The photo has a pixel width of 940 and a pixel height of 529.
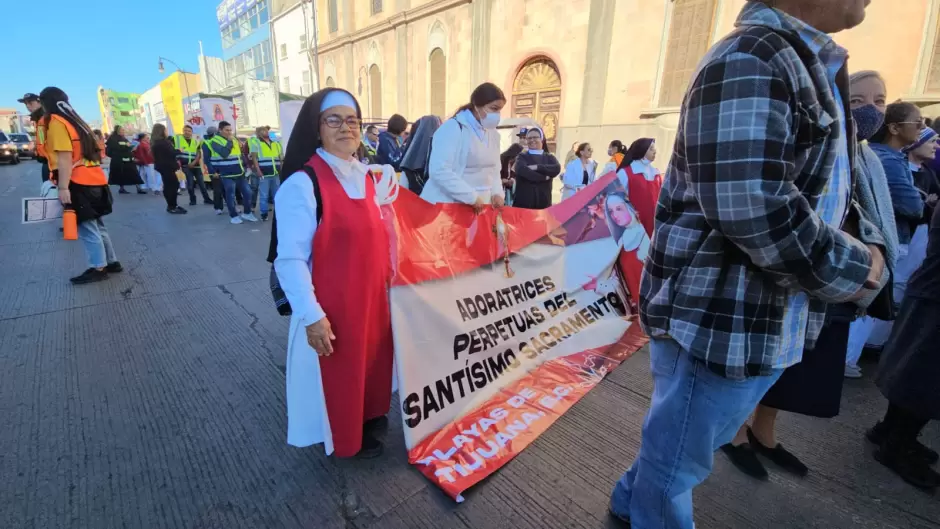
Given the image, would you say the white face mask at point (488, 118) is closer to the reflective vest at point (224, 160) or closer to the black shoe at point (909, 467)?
the black shoe at point (909, 467)

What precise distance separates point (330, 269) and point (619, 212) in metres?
3.05

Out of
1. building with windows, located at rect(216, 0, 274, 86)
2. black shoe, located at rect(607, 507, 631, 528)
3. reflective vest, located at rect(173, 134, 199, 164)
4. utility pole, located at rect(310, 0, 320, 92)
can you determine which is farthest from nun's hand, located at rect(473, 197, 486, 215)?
building with windows, located at rect(216, 0, 274, 86)

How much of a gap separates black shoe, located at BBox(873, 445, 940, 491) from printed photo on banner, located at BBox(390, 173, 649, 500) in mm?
1499

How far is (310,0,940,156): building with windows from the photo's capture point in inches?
312

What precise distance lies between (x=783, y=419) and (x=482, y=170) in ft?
9.18

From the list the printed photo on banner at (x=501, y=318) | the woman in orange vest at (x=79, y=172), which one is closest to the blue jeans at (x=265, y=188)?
the woman in orange vest at (x=79, y=172)

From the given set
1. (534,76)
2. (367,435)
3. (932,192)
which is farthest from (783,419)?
→ (534,76)

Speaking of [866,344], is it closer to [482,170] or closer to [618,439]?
[618,439]

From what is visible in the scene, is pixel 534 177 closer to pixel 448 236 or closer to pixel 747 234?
pixel 448 236

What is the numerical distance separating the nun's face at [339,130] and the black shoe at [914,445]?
3255 mm

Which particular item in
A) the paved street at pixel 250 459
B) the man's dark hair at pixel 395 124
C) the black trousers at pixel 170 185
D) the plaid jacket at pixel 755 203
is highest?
the man's dark hair at pixel 395 124

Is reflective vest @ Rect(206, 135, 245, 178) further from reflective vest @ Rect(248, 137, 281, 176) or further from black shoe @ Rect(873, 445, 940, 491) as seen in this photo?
black shoe @ Rect(873, 445, 940, 491)

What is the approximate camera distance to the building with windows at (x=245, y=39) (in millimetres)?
37125

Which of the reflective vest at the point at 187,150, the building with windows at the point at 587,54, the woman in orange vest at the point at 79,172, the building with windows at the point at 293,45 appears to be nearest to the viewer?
the woman in orange vest at the point at 79,172
